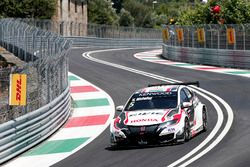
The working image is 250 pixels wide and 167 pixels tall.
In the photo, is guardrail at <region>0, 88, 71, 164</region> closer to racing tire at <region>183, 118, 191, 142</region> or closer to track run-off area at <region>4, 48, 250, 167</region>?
track run-off area at <region>4, 48, 250, 167</region>

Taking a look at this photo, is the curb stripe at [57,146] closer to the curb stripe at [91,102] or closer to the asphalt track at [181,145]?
the asphalt track at [181,145]

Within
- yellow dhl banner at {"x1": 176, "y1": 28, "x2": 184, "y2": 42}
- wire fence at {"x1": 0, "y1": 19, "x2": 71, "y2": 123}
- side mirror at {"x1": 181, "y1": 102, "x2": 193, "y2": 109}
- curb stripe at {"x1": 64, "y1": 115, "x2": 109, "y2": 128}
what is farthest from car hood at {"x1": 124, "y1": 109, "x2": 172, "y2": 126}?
yellow dhl banner at {"x1": 176, "y1": 28, "x2": 184, "y2": 42}

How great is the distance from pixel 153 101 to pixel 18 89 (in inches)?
130

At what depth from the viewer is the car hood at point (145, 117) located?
15.1 meters

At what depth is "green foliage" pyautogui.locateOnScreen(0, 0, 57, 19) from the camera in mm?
67125

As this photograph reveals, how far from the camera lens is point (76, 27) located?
65625mm

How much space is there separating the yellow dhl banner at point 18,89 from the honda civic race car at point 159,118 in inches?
85.8

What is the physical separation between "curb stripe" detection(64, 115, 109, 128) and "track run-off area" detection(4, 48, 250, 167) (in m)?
0.09

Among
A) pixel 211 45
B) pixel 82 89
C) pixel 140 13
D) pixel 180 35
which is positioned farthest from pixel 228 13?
pixel 140 13

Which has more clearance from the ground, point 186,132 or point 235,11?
point 235,11

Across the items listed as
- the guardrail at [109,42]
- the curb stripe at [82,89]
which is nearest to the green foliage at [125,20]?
the guardrail at [109,42]

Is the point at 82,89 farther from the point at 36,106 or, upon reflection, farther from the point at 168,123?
the point at 168,123

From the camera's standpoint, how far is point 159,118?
15188mm

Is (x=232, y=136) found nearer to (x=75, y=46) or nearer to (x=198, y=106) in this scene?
(x=198, y=106)
